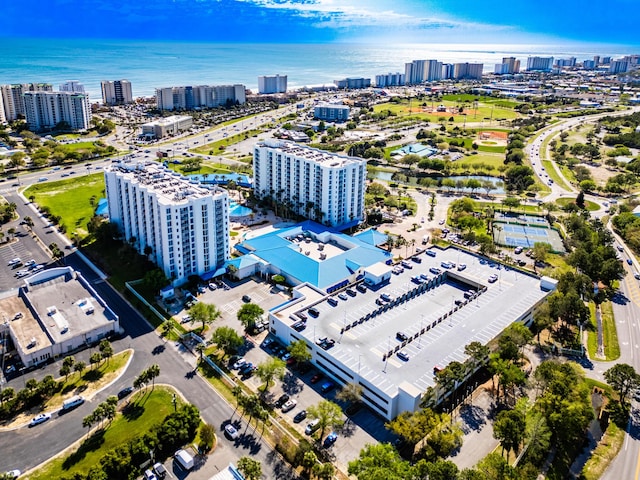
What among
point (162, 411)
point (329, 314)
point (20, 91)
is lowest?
point (162, 411)

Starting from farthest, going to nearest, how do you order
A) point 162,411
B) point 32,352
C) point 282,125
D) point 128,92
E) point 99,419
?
point 128,92 → point 282,125 → point 32,352 → point 162,411 → point 99,419

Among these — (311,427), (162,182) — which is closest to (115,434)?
(311,427)

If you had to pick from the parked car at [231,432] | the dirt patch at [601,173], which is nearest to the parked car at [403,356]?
the parked car at [231,432]

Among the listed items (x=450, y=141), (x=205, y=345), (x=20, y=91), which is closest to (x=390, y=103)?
(x=450, y=141)

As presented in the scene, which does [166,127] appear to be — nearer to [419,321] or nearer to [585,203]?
[585,203]

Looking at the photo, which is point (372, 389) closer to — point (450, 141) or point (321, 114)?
point (450, 141)

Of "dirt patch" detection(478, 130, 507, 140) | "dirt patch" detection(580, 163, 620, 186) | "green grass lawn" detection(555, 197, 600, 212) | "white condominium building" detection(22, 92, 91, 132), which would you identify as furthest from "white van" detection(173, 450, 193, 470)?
"white condominium building" detection(22, 92, 91, 132)

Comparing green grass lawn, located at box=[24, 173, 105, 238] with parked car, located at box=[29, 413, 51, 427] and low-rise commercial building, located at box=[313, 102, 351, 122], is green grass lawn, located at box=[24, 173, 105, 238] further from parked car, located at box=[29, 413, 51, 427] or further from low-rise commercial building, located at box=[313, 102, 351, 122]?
low-rise commercial building, located at box=[313, 102, 351, 122]
